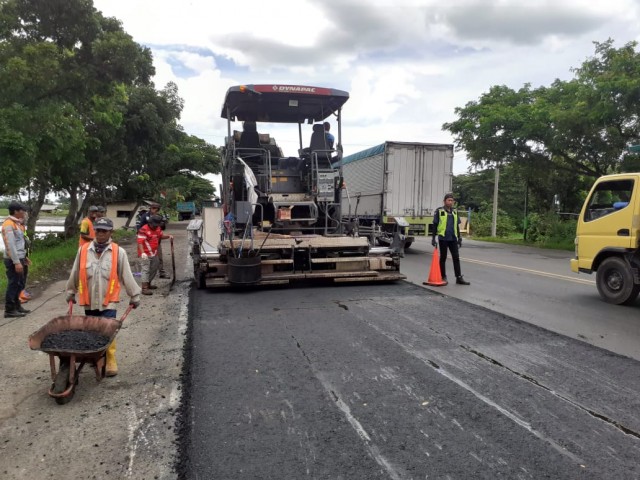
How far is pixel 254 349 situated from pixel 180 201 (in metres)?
53.6

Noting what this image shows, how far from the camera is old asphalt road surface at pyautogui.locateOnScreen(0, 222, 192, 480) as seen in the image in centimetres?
292

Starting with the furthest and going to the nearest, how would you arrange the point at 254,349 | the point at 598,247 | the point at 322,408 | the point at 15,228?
the point at 598,247, the point at 15,228, the point at 254,349, the point at 322,408

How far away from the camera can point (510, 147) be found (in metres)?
20.3

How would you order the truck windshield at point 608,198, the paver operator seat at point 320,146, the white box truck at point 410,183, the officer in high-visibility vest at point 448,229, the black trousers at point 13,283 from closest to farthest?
the black trousers at point 13,283 < the truck windshield at point 608,198 < the officer in high-visibility vest at point 448,229 < the paver operator seat at point 320,146 < the white box truck at point 410,183

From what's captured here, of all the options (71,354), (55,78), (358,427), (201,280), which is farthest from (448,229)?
(55,78)

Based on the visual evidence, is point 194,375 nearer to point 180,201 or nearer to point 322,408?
point 322,408

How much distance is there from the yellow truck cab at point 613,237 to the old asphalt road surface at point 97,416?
6542 millimetres

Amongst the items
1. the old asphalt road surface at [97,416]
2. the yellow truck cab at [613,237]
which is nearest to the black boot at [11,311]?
the old asphalt road surface at [97,416]

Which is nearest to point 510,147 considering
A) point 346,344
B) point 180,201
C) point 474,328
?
point 474,328

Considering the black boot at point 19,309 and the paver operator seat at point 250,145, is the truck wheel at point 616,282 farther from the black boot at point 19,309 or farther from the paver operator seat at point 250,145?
the black boot at point 19,309

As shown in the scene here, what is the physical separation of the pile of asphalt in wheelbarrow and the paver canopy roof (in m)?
5.50

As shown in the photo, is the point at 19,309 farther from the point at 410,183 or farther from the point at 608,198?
the point at 410,183

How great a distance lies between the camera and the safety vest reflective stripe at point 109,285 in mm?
4383

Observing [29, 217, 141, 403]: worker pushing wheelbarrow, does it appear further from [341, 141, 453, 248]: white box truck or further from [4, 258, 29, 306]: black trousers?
[341, 141, 453, 248]: white box truck
